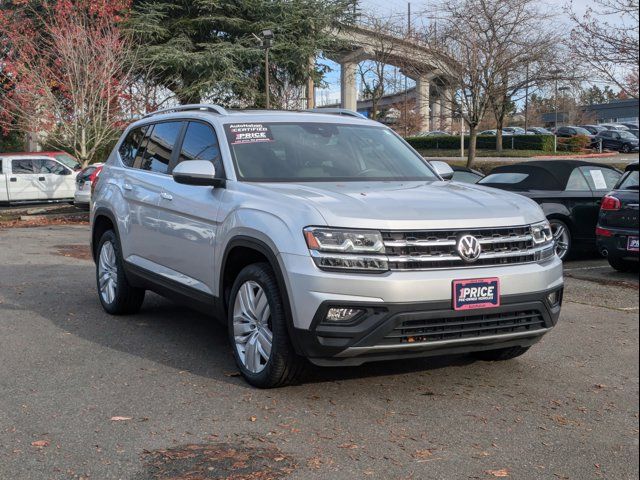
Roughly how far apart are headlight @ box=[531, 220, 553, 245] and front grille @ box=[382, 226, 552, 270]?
26 cm

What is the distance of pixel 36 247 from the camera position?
13.8 meters

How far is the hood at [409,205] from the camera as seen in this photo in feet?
15.2

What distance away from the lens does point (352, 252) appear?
15.0ft

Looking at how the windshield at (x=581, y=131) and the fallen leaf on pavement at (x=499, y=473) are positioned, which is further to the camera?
the windshield at (x=581, y=131)

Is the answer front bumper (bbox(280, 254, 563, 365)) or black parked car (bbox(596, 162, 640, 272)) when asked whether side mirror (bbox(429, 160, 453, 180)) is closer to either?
front bumper (bbox(280, 254, 563, 365))

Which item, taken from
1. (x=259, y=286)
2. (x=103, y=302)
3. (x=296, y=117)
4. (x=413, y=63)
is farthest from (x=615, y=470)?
(x=413, y=63)

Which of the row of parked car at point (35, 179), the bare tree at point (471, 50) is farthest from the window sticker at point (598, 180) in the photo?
the row of parked car at point (35, 179)

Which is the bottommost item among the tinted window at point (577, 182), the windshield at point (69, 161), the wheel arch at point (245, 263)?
the wheel arch at point (245, 263)

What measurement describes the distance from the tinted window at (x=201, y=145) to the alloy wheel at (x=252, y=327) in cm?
107

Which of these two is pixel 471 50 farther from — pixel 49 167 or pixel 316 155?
pixel 316 155

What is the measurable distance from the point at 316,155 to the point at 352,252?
1.62 m

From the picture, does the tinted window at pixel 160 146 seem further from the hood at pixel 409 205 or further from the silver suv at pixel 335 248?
the hood at pixel 409 205

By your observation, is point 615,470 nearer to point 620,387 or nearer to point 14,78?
point 620,387

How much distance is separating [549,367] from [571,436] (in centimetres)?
147
